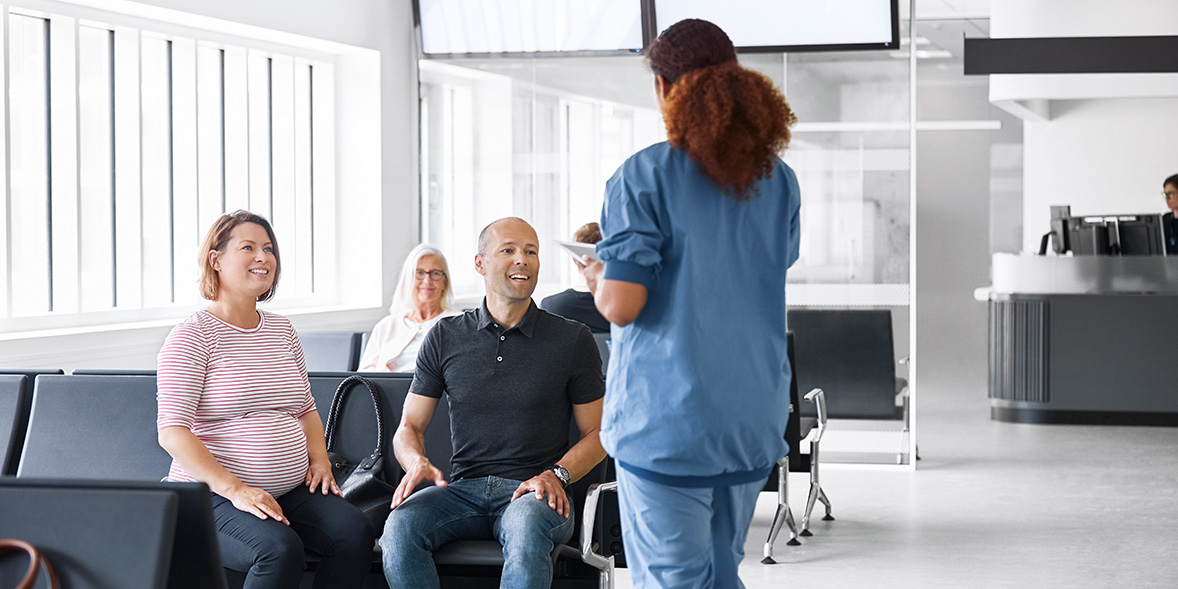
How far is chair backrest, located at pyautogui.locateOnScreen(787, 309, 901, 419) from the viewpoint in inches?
221

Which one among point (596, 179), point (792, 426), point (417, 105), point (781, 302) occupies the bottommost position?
point (792, 426)

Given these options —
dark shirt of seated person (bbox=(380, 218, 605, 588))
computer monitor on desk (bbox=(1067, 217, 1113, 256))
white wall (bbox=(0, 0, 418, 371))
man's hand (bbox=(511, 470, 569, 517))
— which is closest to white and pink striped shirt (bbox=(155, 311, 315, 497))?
dark shirt of seated person (bbox=(380, 218, 605, 588))

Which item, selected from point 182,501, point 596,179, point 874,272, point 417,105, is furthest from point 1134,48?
point 182,501

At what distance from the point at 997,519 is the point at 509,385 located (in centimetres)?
298

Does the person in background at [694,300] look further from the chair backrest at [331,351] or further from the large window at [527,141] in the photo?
the large window at [527,141]

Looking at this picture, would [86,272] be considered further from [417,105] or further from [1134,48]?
[1134,48]

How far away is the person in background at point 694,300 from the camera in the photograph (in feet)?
6.20

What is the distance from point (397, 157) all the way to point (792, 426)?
3.37 meters

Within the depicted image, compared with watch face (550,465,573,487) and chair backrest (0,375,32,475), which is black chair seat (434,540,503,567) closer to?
watch face (550,465,573,487)

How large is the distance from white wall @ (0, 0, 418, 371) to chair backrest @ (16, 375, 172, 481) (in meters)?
2.02

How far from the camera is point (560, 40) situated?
6613 mm

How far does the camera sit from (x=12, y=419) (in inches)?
120

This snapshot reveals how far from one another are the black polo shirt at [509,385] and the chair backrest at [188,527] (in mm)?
972

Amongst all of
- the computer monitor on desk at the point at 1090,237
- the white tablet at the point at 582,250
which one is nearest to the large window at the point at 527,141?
the computer monitor on desk at the point at 1090,237
